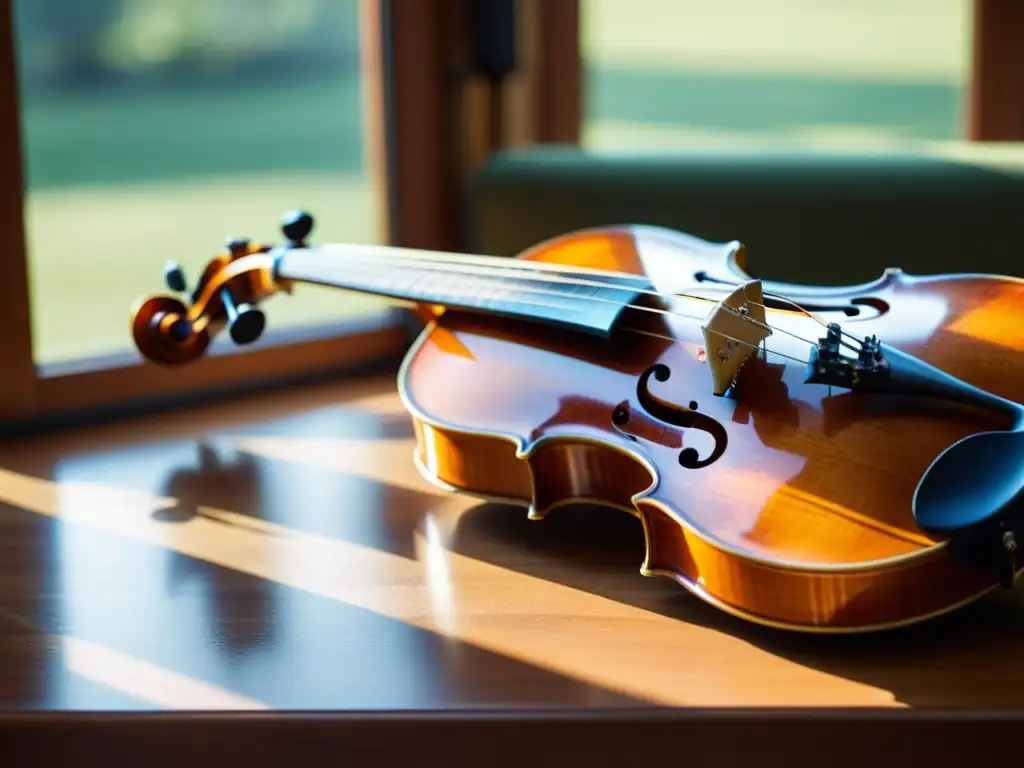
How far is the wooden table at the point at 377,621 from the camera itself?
70 cm

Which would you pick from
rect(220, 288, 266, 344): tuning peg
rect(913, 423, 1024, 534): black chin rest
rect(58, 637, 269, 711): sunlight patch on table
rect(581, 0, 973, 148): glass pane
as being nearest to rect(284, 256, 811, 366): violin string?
rect(913, 423, 1024, 534): black chin rest

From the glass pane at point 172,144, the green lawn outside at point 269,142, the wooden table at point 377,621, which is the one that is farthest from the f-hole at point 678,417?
the green lawn outside at point 269,142

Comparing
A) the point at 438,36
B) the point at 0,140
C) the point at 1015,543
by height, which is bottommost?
the point at 1015,543

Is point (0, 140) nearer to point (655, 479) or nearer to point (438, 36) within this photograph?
point (438, 36)

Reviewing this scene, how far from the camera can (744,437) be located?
2.59ft

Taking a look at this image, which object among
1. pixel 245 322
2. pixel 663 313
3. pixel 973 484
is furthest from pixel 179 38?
pixel 973 484

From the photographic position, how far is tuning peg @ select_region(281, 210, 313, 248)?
1155mm

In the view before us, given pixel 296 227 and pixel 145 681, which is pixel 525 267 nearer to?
pixel 296 227

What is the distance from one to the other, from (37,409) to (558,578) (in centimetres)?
70

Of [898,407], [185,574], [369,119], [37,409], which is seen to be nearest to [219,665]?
[185,574]

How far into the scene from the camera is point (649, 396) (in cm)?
87

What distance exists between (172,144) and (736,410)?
1097mm

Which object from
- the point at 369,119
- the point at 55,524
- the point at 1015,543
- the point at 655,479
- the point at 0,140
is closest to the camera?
the point at 1015,543

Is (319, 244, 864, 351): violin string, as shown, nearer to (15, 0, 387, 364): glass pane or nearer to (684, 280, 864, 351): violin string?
(684, 280, 864, 351): violin string
